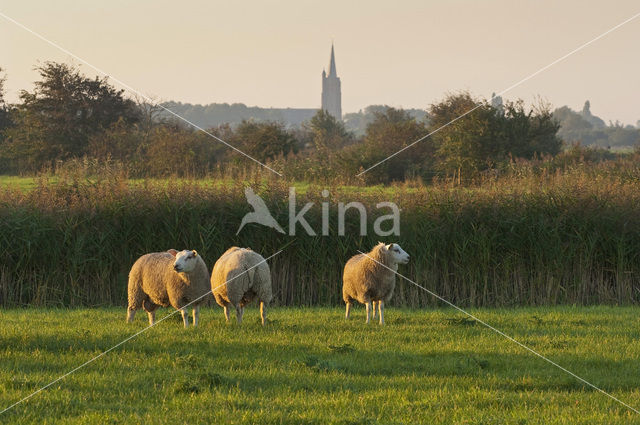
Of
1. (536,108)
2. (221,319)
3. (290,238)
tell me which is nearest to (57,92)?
(536,108)

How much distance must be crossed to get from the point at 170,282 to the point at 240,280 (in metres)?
1.19

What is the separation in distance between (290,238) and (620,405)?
33.4ft

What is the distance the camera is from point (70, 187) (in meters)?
18.9

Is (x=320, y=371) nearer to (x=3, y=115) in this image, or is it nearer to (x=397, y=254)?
(x=397, y=254)

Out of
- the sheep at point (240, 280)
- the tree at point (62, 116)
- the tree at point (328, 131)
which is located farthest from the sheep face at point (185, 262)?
the tree at point (328, 131)

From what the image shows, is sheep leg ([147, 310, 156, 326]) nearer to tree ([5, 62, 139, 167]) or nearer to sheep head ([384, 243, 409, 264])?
sheep head ([384, 243, 409, 264])

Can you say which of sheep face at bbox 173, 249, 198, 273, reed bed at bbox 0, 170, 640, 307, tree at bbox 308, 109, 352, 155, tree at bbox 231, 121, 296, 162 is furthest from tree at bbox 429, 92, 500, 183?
sheep face at bbox 173, 249, 198, 273

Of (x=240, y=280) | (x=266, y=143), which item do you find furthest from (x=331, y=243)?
(x=266, y=143)

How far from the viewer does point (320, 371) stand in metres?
9.51

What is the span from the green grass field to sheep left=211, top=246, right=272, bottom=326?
17.4 inches

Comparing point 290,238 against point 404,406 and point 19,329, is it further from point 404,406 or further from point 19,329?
point 404,406

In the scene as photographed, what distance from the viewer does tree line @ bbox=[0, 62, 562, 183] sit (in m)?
41.3

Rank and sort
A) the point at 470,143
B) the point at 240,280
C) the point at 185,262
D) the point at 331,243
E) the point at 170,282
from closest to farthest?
1. the point at 185,262
2. the point at 240,280
3. the point at 170,282
4. the point at 331,243
5. the point at 470,143

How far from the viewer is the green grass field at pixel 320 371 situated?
789 cm
